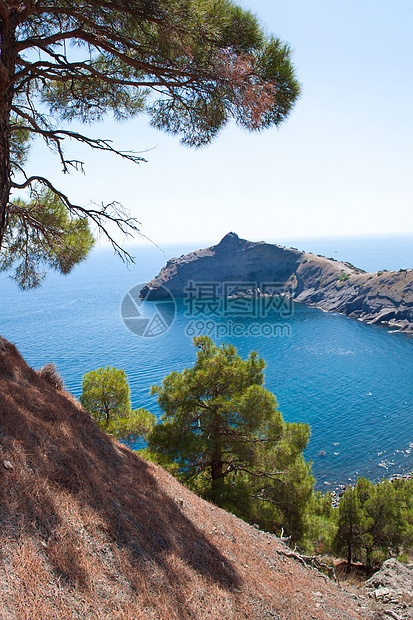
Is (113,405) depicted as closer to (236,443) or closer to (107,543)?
(236,443)

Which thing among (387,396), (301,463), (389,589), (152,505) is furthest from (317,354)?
(152,505)

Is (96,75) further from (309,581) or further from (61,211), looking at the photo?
(309,581)

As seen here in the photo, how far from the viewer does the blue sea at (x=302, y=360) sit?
26.3 meters

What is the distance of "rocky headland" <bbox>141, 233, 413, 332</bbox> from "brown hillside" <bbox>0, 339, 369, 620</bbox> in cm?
6449

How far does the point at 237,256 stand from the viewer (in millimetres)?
98250

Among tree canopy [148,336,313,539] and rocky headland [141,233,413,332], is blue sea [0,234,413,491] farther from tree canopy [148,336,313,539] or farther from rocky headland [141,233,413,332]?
tree canopy [148,336,313,539]

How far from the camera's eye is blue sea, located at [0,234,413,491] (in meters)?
26.3

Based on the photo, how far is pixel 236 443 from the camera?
11.1 metres

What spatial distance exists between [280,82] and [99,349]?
42.5 meters

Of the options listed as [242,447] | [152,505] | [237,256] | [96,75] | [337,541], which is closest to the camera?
[152,505]
